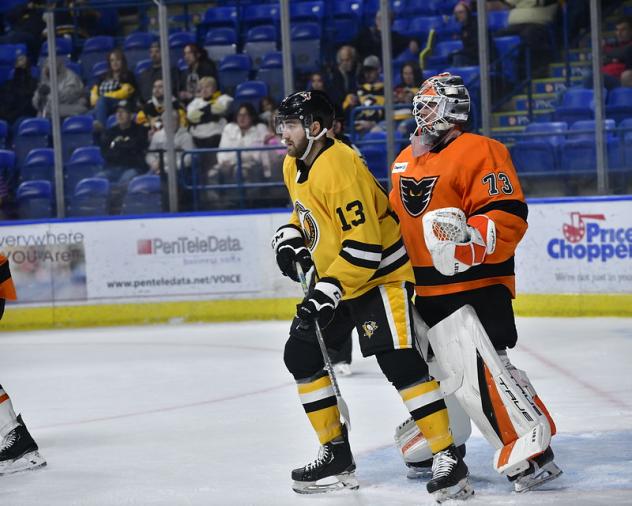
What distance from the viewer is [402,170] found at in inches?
145

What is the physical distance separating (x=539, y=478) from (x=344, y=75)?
18.3ft

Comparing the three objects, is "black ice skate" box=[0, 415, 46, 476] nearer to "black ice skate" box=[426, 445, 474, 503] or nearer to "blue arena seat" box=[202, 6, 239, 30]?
"black ice skate" box=[426, 445, 474, 503]

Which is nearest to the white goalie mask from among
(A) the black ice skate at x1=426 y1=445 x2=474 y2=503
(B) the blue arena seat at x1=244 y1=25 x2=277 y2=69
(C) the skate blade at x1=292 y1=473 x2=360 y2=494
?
(A) the black ice skate at x1=426 y1=445 x2=474 y2=503

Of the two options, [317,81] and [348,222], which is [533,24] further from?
[348,222]

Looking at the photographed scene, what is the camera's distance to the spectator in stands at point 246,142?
27.9 ft

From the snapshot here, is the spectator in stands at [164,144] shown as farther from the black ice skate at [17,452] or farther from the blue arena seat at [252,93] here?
the black ice skate at [17,452]

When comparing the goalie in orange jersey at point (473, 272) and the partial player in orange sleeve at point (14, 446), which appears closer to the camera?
the goalie in orange jersey at point (473, 272)

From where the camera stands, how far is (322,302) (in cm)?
342

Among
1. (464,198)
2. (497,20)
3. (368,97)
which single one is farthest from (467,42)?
(464,198)

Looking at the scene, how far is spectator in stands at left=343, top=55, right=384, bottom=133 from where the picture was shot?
8.57 m

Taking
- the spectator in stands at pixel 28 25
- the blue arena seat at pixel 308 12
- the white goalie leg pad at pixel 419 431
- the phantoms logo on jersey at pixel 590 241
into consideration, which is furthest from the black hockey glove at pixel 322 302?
the spectator in stands at pixel 28 25

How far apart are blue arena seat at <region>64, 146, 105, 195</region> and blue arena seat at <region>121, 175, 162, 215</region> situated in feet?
1.01

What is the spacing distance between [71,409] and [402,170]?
2437 mm

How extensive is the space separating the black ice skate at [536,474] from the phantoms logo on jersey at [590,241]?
427cm
